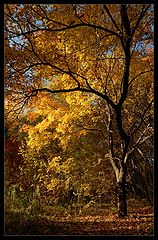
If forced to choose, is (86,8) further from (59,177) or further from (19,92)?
(59,177)

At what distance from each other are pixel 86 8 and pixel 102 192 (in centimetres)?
567

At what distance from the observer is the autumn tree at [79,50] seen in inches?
216

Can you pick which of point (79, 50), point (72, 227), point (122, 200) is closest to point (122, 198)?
point (122, 200)

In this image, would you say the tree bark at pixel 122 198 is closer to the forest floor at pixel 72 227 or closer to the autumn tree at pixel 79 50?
the autumn tree at pixel 79 50

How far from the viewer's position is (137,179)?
9.18 m

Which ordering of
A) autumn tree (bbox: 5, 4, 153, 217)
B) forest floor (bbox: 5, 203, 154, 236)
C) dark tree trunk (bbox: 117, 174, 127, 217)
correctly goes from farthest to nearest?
1. dark tree trunk (bbox: 117, 174, 127, 217)
2. autumn tree (bbox: 5, 4, 153, 217)
3. forest floor (bbox: 5, 203, 154, 236)

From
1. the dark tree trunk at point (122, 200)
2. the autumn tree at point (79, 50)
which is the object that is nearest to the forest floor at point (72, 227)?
the dark tree trunk at point (122, 200)

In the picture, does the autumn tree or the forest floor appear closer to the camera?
the forest floor

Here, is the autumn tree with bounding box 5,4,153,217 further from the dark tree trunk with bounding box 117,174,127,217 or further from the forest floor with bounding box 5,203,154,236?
the forest floor with bounding box 5,203,154,236

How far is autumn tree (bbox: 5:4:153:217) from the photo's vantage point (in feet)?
18.0

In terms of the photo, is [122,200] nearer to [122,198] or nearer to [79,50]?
[122,198]

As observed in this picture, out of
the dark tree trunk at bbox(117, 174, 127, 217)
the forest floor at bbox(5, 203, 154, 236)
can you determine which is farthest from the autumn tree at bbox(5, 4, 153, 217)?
the forest floor at bbox(5, 203, 154, 236)

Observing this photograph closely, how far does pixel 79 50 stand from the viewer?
Result: 21.2ft
